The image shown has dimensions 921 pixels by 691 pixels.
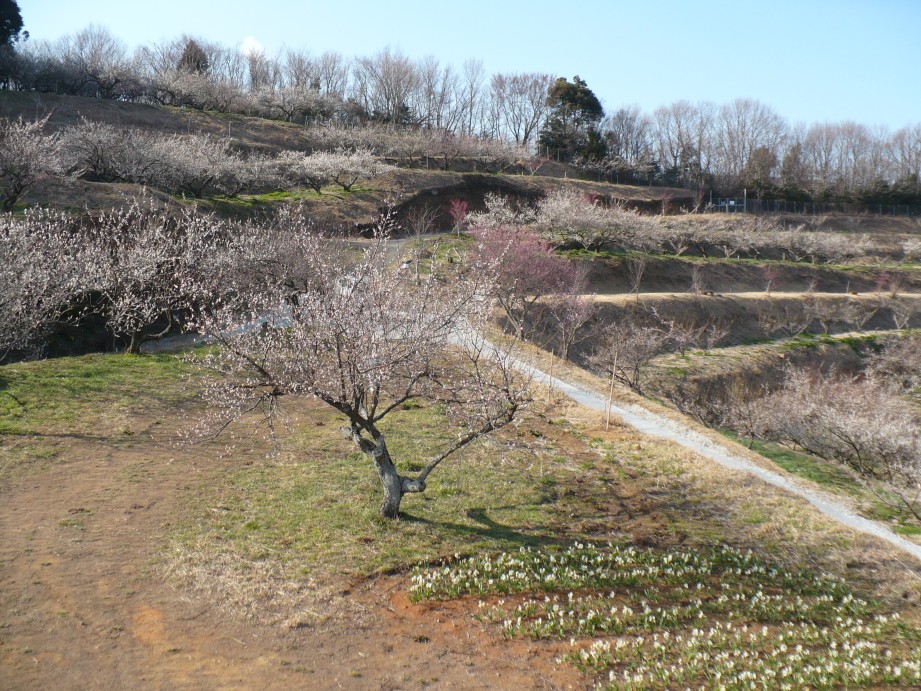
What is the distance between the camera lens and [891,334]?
32.7 metres

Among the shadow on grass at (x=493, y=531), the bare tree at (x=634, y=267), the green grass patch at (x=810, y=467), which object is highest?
the bare tree at (x=634, y=267)

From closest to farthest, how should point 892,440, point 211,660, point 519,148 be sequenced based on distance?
point 211,660, point 892,440, point 519,148

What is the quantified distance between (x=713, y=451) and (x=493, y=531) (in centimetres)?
627

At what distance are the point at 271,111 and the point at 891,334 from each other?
4694cm

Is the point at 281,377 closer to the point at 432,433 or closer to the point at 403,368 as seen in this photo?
the point at 403,368

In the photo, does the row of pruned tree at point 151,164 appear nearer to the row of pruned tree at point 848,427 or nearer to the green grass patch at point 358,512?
the green grass patch at point 358,512

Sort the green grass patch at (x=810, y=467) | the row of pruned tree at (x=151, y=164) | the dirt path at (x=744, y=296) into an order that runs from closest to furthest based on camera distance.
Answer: the green grass patch at (x=810, y=467)
the row of pruned tree at (x=151, y=164)
the dirt path at (x=744, y=296)

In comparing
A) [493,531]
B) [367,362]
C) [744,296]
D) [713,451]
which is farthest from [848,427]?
[744,296]

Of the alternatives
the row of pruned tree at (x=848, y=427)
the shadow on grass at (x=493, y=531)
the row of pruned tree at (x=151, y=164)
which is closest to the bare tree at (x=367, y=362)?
the shadow on grass at (x=493, y=531)

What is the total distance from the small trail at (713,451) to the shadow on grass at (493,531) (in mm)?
2599

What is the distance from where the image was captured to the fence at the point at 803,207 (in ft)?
189

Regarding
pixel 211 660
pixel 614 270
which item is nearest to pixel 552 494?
pixel 211 660

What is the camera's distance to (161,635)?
242 inches

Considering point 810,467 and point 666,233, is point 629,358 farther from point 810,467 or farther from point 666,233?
point 666,233
